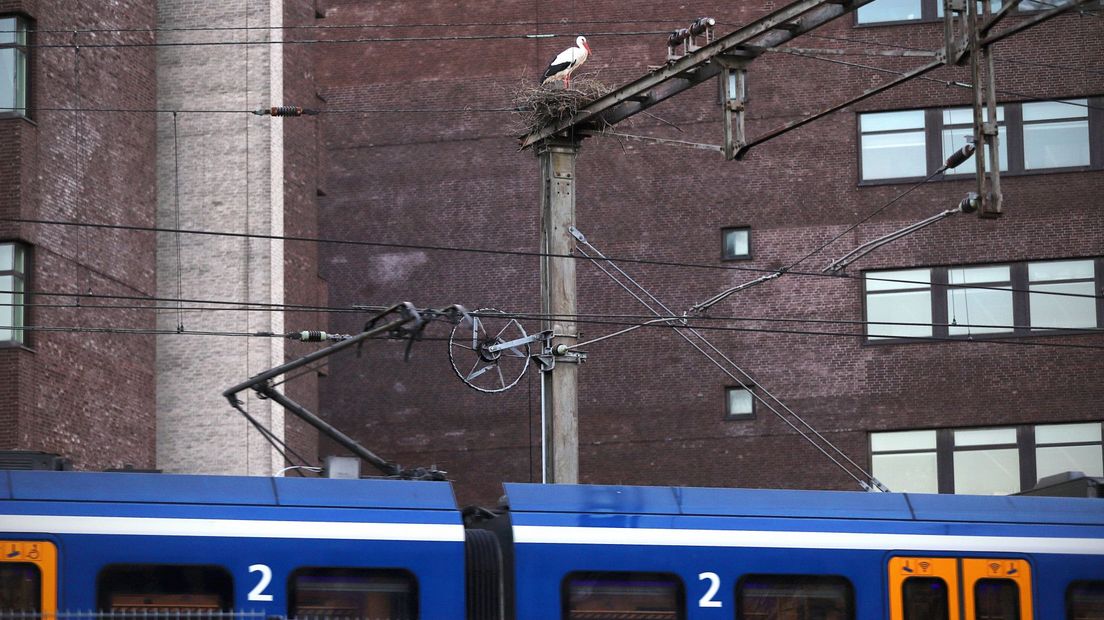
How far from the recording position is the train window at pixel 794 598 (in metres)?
13.8

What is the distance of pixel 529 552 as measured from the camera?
13523mm

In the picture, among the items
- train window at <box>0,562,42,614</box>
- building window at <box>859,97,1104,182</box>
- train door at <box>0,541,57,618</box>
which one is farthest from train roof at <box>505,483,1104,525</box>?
building window at <box>859,97,1104,182</box>

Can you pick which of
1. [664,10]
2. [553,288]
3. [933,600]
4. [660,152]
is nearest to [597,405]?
[660,152]

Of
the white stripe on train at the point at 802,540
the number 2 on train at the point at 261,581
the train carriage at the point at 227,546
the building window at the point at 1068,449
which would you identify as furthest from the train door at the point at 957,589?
the building window at the point at 1068,449

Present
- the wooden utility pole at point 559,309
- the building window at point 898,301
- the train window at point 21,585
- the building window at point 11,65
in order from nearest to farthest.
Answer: the train window at point 21,585 → the wooden utility pole at point 559,309 → the building window at point 11,65 → the building window at point 898,301

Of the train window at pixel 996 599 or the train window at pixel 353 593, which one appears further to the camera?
the train window at pixel 996 599

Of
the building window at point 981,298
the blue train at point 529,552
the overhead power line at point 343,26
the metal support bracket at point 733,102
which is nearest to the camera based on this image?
the blue train at point 529,552

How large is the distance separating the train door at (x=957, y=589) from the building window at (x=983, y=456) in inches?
752

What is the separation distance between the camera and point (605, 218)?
36406 millimetres

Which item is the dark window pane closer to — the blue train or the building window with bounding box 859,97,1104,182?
the blue train

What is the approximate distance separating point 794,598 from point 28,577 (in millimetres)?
6176

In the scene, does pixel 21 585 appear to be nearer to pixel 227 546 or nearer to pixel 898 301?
pixel 227 546

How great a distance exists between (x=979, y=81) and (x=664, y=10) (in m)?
23.1

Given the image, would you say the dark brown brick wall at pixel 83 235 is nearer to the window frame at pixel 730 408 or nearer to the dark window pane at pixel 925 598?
the window frame at pixel 730 408
